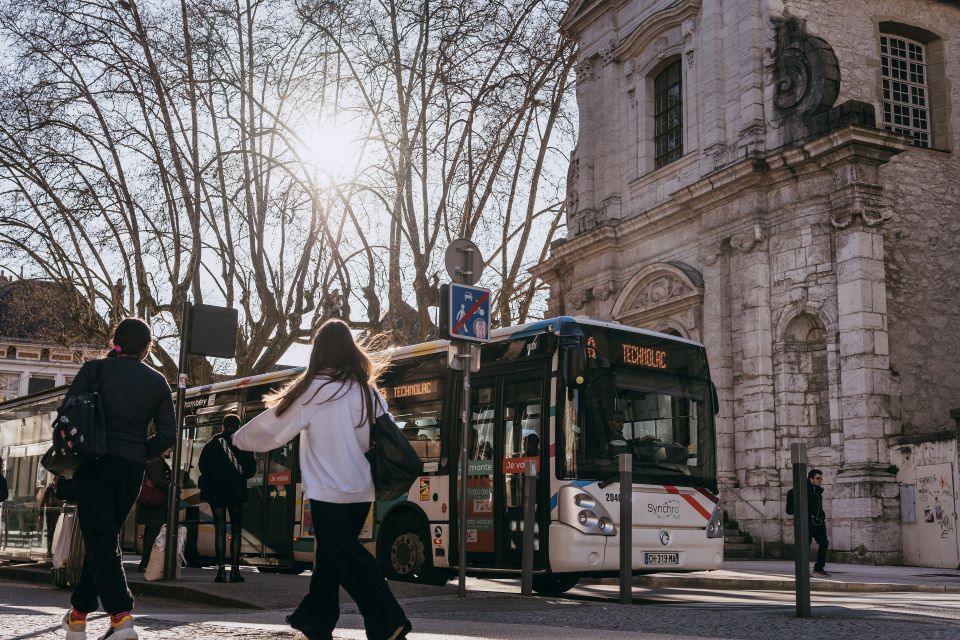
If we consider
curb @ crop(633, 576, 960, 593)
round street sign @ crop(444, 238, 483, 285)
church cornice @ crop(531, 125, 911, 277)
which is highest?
church cornice @ crop(531, 125, 911, 277)

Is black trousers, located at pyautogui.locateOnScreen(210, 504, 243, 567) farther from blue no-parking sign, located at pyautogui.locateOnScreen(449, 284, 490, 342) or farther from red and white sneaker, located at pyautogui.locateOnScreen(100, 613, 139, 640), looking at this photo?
red and white sneaker, located at pyautogui.locateOnScreen(100, 613, 139, 640)

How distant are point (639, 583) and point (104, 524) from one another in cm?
961

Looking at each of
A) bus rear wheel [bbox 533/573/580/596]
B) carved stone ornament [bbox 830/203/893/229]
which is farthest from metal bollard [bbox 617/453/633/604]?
carved stone ornament [bbox 830/203/893/229]

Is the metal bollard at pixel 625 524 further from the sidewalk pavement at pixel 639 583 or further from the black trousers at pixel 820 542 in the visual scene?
the black trousers at pixel 820 542

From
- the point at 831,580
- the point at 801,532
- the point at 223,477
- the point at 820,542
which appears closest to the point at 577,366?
the point at 801,532

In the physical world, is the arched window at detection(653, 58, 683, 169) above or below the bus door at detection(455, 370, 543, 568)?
above

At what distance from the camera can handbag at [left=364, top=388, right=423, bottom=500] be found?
5.45 m

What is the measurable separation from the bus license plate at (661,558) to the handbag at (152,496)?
17.2 ft

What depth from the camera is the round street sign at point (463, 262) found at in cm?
1062

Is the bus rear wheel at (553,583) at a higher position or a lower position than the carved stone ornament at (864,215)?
lower

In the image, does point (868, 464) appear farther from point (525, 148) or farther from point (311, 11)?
point (311, 11)

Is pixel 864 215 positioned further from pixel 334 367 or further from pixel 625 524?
pixel 334 367

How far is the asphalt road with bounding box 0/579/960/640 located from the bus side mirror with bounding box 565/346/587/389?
214 centimetres

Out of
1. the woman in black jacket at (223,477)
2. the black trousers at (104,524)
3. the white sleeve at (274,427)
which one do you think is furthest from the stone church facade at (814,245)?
the black trousers at (104,524)
